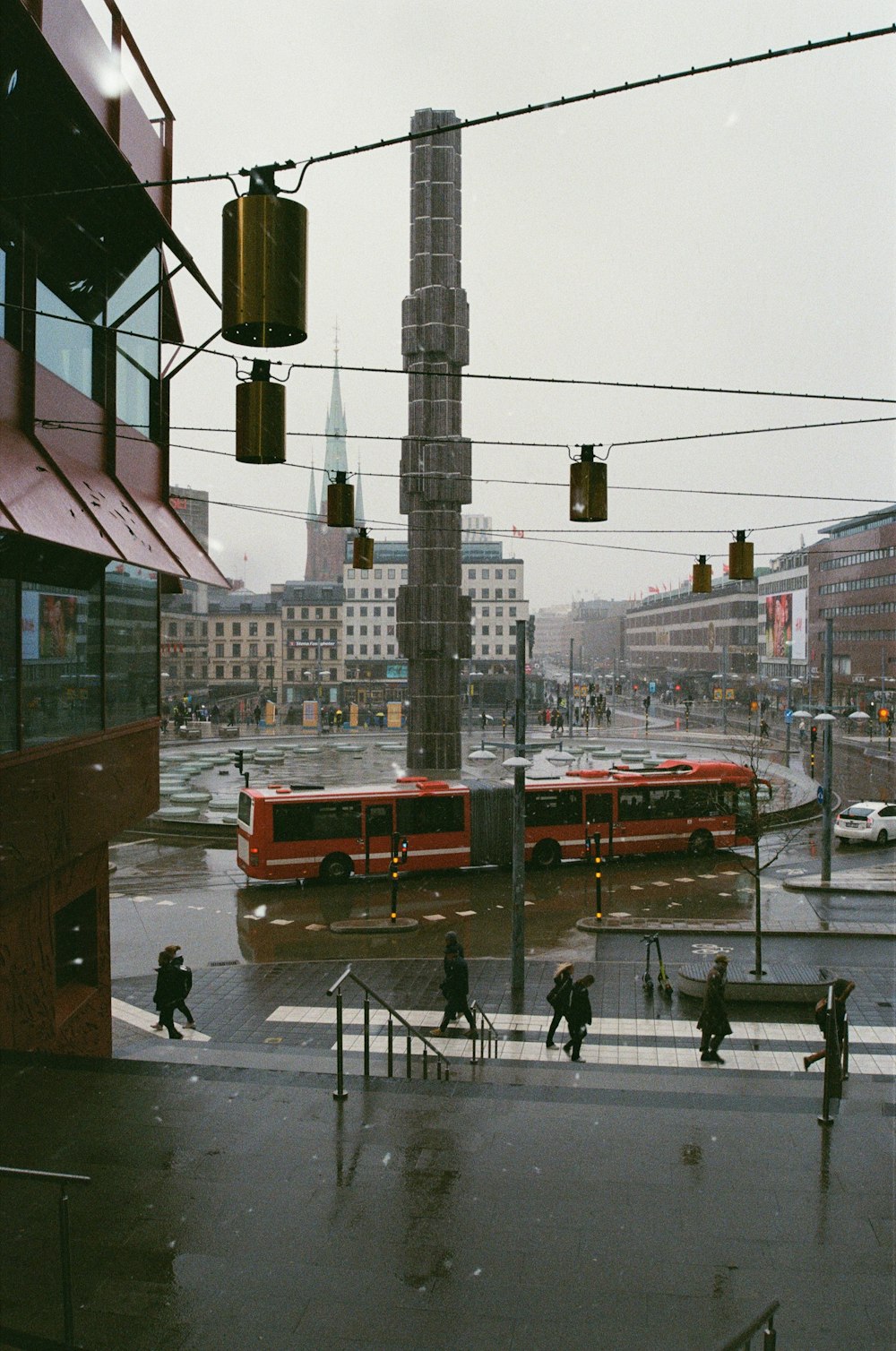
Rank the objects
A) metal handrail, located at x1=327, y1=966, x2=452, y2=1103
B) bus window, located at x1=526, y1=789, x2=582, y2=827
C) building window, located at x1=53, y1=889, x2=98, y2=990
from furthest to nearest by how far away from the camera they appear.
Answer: bus window, located at x1=526, y1=789, x2=582, y2=827 → building window, located at x1=53, y1=889, x2=98, y2=990 → metal handrail, located at x1=327, y1=966, x2=452, y2=1103

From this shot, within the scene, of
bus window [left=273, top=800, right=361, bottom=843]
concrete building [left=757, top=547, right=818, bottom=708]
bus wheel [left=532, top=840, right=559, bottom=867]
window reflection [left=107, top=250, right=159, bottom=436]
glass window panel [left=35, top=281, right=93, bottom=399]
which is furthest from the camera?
concrete building [left=757, top=547, right=818, bottom=708]

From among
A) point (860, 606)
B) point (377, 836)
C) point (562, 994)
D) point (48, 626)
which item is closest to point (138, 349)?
point (48, 626)

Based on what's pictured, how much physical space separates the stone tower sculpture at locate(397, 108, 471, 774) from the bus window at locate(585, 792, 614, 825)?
12732 millimetres

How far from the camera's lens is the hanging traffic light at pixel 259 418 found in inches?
238

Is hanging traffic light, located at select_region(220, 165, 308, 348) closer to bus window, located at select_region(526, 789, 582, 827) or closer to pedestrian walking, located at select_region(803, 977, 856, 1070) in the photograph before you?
pedestrian walking, located at select_region(803, 977, 856, 1070)

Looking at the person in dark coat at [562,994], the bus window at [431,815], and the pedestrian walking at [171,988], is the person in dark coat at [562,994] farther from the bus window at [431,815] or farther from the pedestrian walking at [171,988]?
the bus window at [431,815]

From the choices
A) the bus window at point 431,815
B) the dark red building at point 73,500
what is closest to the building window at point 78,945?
the dark red building at point 73,500

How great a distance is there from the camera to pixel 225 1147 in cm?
771

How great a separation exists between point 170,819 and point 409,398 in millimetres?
17622

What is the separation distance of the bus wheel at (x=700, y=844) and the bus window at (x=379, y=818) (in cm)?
874

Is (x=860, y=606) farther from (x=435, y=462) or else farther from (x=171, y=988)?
(x=171, y=988)

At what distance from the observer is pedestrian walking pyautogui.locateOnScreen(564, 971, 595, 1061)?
12766 mm

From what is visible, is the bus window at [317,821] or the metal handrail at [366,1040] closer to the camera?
the metal handrail at [366,1040]

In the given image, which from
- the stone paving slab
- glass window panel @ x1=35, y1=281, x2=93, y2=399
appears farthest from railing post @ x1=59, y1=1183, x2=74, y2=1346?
glass window panel @ x1=35, y1=281, x2=93, y2=399
